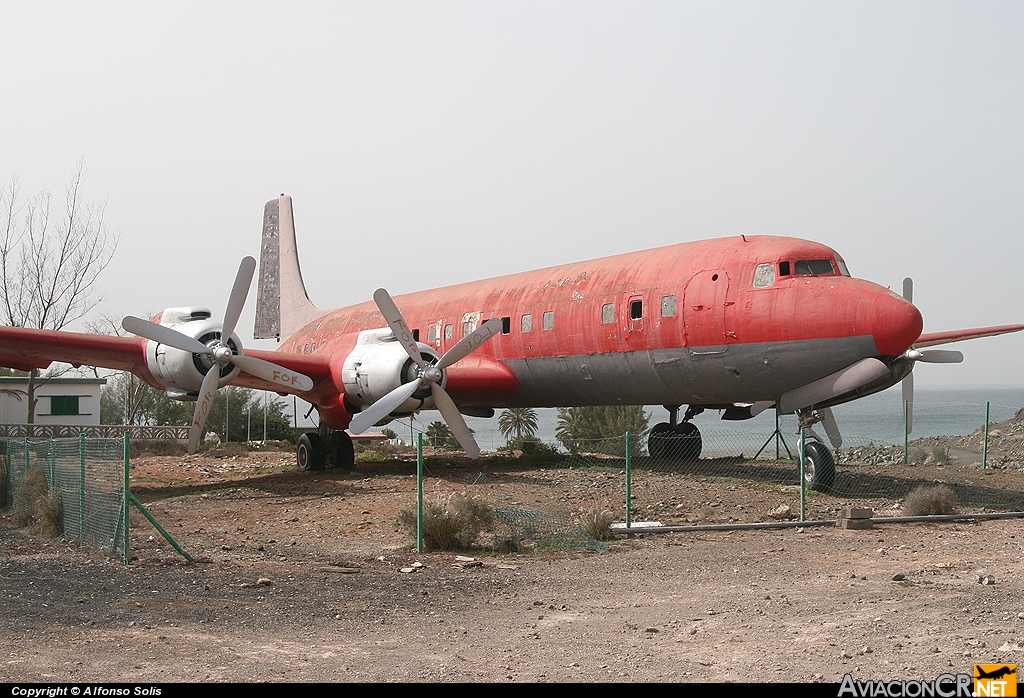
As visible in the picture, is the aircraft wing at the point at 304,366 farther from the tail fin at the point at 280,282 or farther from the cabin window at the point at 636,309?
the tail fin at the point at 280,282

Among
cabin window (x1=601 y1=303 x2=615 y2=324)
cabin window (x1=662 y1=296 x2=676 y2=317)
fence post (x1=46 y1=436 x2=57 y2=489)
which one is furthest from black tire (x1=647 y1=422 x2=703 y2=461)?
fence post (x1=46 y1=436 x2=57 y2=489)

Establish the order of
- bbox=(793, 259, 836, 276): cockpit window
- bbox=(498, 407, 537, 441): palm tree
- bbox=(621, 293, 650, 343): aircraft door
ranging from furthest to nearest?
bbox=(498, 407, 537, 441): palm tree, bbox=(621, 293, 650, 343): aircraft door, bbox=(793, 259, 836, 276): cockpit window

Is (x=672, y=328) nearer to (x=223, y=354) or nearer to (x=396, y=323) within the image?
(x=396, y=323)

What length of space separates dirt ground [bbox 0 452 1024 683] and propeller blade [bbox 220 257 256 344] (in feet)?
11.5

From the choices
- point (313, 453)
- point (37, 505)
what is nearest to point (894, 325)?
point (313, 453)

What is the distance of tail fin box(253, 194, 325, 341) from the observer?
2936 cm

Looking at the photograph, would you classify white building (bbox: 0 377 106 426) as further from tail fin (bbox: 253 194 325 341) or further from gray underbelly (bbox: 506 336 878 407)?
gray underbelly (bbox: 506 336 878 407)

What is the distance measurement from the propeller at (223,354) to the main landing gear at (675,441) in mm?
8205

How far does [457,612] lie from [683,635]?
1.96 meters

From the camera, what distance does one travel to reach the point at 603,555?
10.7 metres

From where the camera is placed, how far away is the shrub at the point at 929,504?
44.1 feet

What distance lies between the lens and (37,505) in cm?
1256

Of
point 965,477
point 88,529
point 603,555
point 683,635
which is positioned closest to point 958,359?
point 965,477

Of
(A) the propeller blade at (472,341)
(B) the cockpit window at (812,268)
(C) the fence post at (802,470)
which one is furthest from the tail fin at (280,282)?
(C) the fence post at (802,470)
